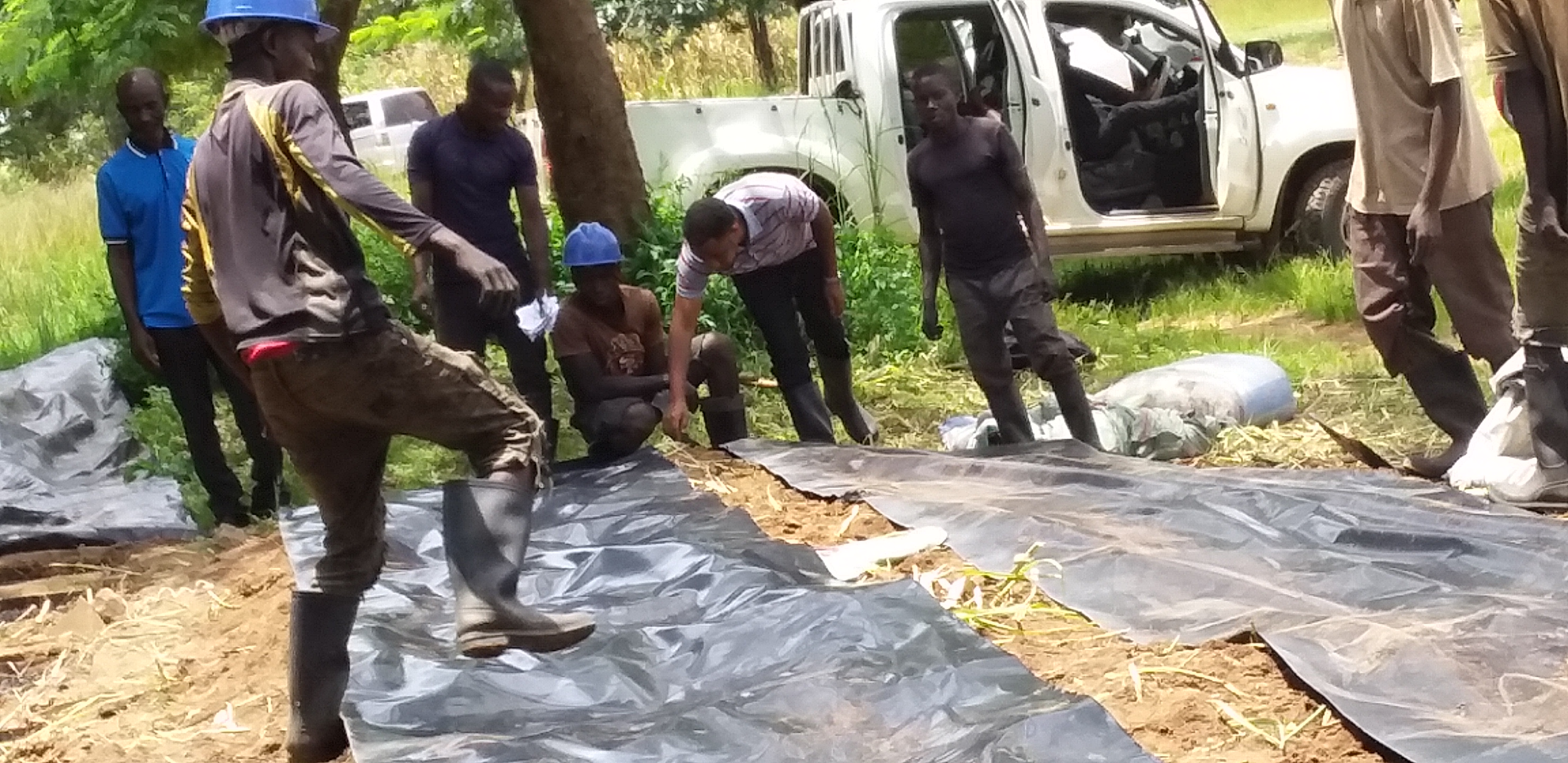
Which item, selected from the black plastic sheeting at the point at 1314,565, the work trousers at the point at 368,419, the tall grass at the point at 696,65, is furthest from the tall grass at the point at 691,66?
the work trousers at the point at 368,419

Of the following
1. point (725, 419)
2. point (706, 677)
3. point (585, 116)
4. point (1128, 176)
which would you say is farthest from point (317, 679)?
point (1128, 176)

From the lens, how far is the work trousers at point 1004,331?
621 cm

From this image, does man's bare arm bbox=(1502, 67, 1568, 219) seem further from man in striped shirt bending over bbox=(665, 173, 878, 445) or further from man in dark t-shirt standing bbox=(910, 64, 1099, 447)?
man in striped shirt bending over bbox=(665, 173, 878, 445)

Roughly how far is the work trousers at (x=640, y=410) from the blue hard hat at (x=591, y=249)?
0.54m

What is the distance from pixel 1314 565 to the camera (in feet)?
13.4

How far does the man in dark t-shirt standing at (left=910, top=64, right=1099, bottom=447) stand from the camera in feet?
20.2

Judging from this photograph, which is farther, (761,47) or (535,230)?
(761,47)

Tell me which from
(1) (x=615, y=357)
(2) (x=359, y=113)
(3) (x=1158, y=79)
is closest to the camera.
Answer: (1) (x=615, y=357)

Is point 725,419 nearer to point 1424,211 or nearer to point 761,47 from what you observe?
point 1424,211

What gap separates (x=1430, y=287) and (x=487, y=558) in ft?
11.1

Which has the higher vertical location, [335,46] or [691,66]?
[335,46]

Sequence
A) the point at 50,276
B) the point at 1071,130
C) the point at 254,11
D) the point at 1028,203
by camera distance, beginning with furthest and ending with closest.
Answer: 1. the point at 50,276
2. the point at 1071,130
3. the point at 1028,203
4. the point at 254,11

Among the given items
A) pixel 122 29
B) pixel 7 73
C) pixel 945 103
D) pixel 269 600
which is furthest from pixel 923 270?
pixel 7 73

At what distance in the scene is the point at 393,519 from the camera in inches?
215
